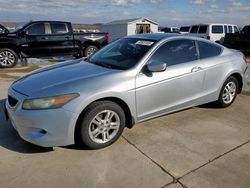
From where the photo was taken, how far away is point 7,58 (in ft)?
32.1

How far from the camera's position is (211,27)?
17141 millimetres

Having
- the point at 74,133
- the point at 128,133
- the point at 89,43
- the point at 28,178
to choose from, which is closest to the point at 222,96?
the point at 128,133

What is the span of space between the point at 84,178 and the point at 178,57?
2395 millimetres

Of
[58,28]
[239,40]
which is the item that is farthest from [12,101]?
[239,40]

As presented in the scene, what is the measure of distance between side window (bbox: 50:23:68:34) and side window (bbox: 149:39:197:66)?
738 centimetres

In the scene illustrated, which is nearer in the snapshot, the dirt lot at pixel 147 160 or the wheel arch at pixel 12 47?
the dirt lot at pixel 147 160

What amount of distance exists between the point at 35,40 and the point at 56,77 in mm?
7352

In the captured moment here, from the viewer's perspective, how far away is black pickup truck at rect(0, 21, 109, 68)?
9820 millimetres

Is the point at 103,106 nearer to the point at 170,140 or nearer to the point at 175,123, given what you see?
the point at 170,140

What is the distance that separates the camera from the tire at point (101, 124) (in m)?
3.31

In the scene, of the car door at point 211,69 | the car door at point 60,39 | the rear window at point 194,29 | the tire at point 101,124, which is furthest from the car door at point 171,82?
the rear window at point 194,29

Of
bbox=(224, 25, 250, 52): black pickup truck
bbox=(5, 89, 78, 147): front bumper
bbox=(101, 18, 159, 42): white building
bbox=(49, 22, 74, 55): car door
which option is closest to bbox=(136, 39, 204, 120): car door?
bbox=(5, 89, 78, 147): front bumper

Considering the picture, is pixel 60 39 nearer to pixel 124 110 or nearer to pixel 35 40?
pixel 35 40

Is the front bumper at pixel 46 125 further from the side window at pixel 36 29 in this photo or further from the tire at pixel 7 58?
the side window at pixel 36 29
